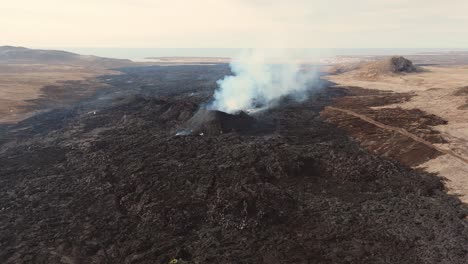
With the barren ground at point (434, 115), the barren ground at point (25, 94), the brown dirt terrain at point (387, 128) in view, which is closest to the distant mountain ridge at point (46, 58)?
the barren ground at point (25, 94)

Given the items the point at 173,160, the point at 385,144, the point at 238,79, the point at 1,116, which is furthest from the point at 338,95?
the point at 1,116

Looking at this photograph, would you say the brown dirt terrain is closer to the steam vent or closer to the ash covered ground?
the ash covered ground

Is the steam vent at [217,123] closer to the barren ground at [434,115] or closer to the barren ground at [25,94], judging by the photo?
the barren ground at [434,115]

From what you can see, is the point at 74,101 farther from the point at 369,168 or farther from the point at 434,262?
the point at 434,262

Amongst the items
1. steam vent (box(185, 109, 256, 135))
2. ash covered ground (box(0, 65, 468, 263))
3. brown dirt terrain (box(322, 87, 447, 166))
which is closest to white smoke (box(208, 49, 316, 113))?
steam vent (box(185, 109, 256, 135))

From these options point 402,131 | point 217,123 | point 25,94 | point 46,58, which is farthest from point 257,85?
point 46,58
